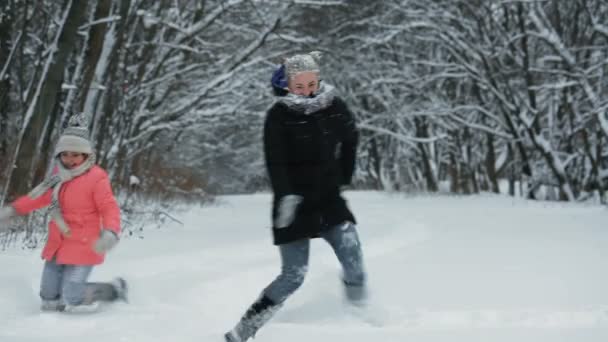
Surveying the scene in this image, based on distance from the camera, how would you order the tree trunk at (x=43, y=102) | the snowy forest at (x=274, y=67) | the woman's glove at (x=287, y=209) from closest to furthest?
the woman's glove at (x=287, y=209)
the tree trunk at (x=43, y=102)
the snowy forest at (x=274, y=67)

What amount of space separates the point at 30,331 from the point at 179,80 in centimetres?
1102

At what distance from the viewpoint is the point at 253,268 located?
21.7 feet

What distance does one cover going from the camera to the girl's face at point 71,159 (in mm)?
4863

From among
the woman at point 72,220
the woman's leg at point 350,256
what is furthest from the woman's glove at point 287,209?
the woman at point 72,220

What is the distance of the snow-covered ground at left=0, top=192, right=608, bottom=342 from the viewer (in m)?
4.21

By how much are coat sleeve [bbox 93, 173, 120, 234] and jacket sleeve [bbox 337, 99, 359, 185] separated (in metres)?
1.37

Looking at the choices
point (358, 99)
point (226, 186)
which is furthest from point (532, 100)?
point (226, 186)

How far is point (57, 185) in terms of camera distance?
15.8ft

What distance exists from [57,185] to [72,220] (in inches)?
9.6

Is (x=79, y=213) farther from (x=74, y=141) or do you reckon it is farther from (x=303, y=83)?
(x=303, y=83)

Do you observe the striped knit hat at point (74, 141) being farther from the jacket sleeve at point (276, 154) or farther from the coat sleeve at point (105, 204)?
the jacket sleeve at point (276, 154)

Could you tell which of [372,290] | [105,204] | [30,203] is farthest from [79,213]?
[372,290]

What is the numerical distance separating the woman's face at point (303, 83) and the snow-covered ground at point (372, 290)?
127cm

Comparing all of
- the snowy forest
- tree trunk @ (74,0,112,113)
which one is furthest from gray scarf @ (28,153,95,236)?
tree trunk @ (74,0,112,113)
